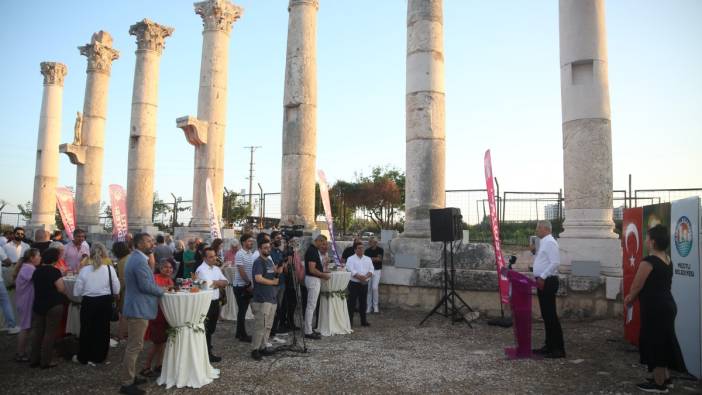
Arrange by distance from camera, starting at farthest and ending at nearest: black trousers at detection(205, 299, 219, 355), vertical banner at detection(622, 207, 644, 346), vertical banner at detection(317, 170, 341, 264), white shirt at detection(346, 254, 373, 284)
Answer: vertical banner at detection(317, 170, 341, 264) < white shirt at detection(346, 254, 373, 284) < vertical banner at detection(622, 207, 644, 346) < black trousers at detection(205, 299, 219, 355)

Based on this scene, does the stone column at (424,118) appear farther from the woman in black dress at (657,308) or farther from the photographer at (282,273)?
the woman in black dress at (657,308)

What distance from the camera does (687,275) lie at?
6035 millimetres

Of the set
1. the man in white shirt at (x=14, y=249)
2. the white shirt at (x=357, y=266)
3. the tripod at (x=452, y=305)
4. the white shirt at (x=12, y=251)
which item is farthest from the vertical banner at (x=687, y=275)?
the white shirt at (x=12, y=251)

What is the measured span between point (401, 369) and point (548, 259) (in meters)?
2.66

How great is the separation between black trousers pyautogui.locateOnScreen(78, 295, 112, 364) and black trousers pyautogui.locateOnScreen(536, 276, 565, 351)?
622cm

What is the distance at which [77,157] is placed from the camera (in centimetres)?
2130

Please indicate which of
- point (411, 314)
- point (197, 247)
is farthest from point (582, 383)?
point (197, 247)

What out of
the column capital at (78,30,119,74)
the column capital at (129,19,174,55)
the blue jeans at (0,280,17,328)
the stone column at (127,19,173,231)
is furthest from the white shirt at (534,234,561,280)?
the column capital at (78,30,119,74)

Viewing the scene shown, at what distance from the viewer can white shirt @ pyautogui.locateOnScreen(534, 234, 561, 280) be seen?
680 centimetres

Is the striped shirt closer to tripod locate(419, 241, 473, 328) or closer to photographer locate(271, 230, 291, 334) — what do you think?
photographer locate(271, 230, 291, 334)

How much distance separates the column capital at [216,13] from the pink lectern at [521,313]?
Answer: 46.3 ft

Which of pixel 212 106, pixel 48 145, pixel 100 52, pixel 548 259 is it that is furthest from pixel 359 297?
pixel 48 145

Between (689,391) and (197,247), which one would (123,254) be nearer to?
(197,247)

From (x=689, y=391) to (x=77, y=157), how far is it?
23110 mm
